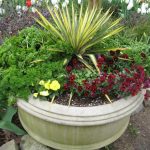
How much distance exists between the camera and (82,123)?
2643 mm

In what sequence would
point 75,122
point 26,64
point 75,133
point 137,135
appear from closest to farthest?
point 75,122 → point 75,133 → point 26,64 → point 137,135

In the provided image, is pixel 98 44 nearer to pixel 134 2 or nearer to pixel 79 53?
pixel 79 53

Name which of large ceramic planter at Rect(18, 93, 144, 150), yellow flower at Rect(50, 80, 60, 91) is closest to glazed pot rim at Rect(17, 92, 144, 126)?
large ceramic planter at Rect(18, 93, 144, 150)

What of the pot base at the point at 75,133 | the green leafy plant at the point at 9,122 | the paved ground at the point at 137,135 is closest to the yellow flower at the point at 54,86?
the pot base at the point at 75,133

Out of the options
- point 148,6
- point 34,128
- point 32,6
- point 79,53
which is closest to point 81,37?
point 79,53

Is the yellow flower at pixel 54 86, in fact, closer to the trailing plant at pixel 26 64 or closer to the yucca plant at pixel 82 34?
the trailing plant at pixel 26 64

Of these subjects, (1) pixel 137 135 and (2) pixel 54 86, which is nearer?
(2) pixel 54 86

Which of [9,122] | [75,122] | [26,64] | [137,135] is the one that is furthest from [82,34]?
[137,135]

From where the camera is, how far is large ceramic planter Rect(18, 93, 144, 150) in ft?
8.68

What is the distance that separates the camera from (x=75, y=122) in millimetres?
2633

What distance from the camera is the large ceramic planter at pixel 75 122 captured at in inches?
104

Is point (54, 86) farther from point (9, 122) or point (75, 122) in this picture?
point (9, 122)

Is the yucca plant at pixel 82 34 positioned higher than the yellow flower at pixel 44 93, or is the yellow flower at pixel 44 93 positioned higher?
the yucca plant at pixel 82 34

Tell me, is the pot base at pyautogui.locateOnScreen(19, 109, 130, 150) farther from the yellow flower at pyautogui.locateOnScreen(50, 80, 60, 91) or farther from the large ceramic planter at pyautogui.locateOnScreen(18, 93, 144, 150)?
the yellow flower at pyautogui.locateOnScreen(50, 80, 60, 91)
